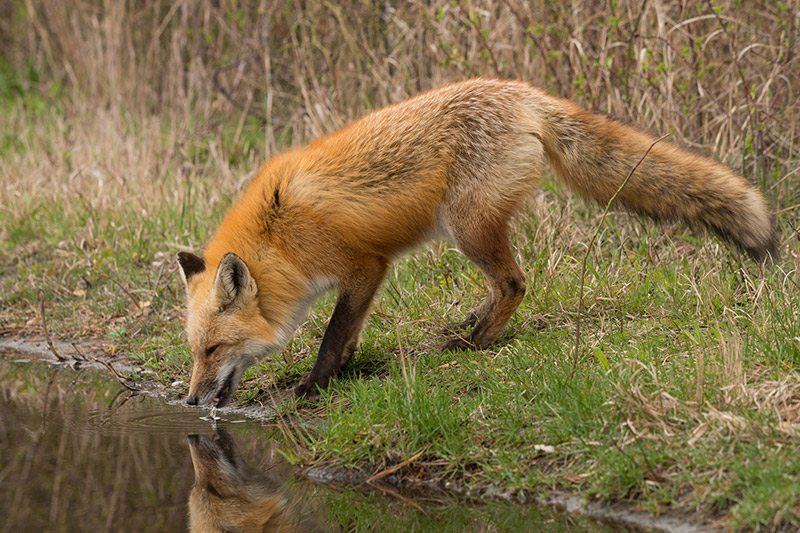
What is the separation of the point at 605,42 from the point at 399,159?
2760 mm

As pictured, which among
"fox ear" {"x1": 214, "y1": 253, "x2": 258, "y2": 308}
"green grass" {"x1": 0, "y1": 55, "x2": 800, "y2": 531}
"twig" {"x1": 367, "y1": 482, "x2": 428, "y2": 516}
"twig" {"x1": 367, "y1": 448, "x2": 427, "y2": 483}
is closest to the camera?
"green grass" {"x1": 0, "y1": 55, "x2": 800, "y2": 531}

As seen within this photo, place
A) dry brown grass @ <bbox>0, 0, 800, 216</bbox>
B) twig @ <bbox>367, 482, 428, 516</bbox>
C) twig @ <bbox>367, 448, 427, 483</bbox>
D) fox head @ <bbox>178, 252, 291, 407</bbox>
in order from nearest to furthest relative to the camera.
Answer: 1. twig @ <bbox>367, 482, 428, 516</bbox>
2. twig @ <bbox>367, 448, 427, 483</bbox>
3. fox head @ <bbox>178, 252, 291, 407</bbox>
4. dry brown grass @ <bbox>0, 0, 800, 216</bbox>

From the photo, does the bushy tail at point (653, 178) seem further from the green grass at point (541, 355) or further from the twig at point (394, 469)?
the twig at point (394, 469)

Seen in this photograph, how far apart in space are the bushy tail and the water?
2.01m

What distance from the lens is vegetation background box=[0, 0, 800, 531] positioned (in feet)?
11.3

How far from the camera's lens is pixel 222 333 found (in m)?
4.51

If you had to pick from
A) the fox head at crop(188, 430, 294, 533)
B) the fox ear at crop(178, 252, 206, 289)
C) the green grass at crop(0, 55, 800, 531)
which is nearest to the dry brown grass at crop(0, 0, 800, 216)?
the green grass at crop(0, 55, 800, 531)

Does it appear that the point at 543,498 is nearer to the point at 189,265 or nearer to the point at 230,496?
the point at 230,496

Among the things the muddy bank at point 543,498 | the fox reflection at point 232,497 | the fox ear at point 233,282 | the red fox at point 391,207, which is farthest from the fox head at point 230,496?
the fox ear at point 233,282

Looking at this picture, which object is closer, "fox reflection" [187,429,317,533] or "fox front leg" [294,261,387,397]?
"fox reflection" [187,429,317,533]

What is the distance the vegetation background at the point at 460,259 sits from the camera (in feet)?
11.3

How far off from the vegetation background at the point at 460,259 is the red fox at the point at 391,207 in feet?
1.29

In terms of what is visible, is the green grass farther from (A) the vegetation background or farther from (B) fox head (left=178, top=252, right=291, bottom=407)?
(B) fox head (left=178, top=252, right=291, bottom=407)

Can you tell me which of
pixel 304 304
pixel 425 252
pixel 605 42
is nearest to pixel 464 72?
pixel 605 42
